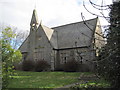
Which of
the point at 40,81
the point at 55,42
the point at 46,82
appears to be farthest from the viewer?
the point at 55,42

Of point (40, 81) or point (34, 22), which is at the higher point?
point (34, 22)

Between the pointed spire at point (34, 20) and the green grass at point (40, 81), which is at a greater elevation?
the pointed spire at point (34, 20)

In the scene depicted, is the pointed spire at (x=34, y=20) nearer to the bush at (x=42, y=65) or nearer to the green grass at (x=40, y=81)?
the bush at (x=42, y=65)

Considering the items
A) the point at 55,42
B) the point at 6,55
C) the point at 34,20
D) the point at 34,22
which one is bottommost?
the point at 6,55

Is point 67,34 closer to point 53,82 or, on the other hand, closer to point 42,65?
A: point 42,65

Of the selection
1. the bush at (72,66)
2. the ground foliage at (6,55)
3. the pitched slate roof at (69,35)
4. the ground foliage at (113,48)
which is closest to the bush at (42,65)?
the pitched slate roof at (69,35)

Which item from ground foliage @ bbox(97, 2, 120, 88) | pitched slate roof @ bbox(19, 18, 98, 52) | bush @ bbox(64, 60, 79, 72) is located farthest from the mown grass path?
pitched slate roof @ bbox(19, 18, 98, 52)

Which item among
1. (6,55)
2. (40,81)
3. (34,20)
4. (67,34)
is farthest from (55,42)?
(6,55)

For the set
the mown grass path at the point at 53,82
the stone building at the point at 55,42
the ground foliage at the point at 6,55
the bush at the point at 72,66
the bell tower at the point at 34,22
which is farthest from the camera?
the bell tower at the point at 34,22

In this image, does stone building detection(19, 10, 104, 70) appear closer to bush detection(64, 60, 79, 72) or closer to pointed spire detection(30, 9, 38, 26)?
pointed spire detection(30, 9, 38, 26)

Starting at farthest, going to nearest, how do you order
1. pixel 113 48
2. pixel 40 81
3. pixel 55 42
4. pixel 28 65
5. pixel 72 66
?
pixel 55 42 < pixel 28 65 < pixel 72 66 < pixel 40 81 < pixel 113 48

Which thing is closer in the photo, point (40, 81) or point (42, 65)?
point (40, 81)

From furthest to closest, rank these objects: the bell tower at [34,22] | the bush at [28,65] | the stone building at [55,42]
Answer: the bell tower at [34,22]
the bush at [28,65]
the stone building at [55,42]

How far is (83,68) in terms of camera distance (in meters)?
21.5
